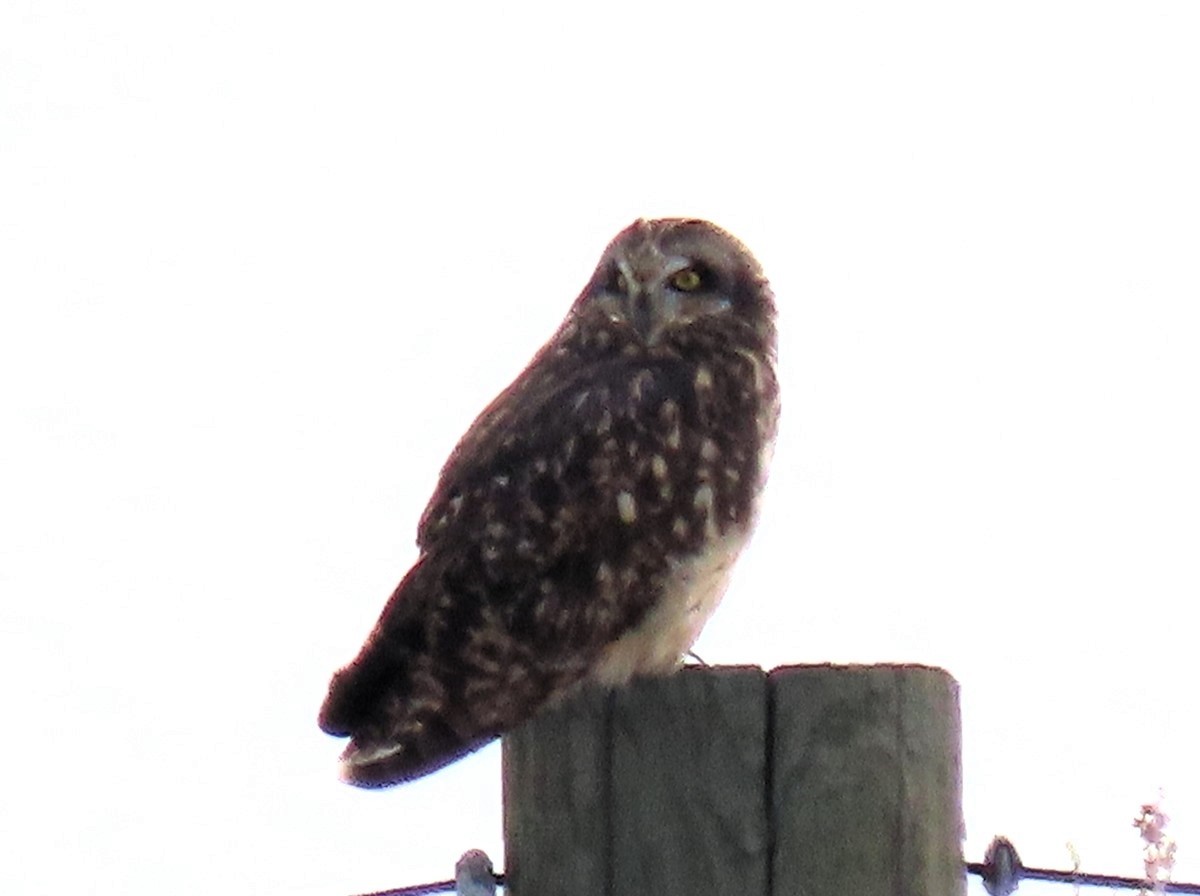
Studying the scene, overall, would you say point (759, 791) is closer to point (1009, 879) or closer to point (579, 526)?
point (1009, 879)

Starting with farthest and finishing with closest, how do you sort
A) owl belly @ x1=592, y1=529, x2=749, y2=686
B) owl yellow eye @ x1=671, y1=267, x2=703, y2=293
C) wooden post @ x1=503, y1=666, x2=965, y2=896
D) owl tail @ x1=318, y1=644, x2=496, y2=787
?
owl yellow eye @ x1=671, y1=267, x2=703, y2=293
owl belly @ x1=592, y1=529, x2=749, y2=686
owl tail @ x1=318, y1=644, x2=496, y2=787
wooden post @ x1=503, y1=666, x2=965, y2=896

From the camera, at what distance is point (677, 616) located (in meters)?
4.62

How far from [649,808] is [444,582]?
61.9 inches

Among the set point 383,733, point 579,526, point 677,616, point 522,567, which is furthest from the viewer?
point 677,616

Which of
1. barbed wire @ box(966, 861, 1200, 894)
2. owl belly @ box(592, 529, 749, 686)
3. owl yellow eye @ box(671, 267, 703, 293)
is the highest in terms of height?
owl yellow eye @ box(671, 267, 703, 293)

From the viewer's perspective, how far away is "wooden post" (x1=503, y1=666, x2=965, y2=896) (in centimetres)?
272

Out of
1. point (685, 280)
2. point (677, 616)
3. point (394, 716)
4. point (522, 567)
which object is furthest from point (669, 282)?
point (394, 716)

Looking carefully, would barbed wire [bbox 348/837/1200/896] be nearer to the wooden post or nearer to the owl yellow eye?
the wooden post

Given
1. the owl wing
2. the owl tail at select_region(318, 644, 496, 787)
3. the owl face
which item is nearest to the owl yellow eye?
the owl face

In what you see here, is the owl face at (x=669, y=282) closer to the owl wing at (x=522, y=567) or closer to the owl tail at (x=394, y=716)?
the owl wing at (x=522, y=567)

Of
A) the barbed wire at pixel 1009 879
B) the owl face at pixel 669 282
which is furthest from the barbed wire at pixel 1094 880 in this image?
the owl face at pixel 669 282

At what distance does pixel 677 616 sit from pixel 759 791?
188cm

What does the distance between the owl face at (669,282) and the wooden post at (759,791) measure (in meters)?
2.59

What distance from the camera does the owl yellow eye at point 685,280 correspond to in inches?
219
